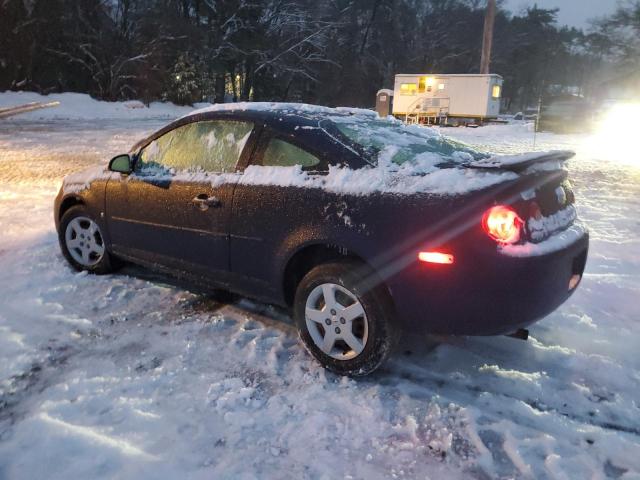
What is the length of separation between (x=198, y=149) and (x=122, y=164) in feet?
2.49

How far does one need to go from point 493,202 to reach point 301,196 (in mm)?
1119

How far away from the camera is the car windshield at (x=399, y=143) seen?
10.7ft

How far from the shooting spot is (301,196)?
3.24 metres

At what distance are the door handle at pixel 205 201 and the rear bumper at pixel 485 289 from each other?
4.54 feet

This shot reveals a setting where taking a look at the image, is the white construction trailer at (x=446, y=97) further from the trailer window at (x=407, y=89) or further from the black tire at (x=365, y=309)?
the black tire at (x=365, y=309)

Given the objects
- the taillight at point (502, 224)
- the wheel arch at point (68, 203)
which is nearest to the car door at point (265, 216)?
the taillight at point (502, 224)

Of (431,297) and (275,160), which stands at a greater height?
(275,160)

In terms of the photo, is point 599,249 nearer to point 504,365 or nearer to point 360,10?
point 504,365

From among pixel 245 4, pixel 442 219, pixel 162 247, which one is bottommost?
pixel 162 247

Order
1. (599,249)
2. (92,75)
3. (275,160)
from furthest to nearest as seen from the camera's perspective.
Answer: (92,75) → (599,249) → (275,160)

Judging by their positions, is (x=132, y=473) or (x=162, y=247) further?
(x=162, y=247)

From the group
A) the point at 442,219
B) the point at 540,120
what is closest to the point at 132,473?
the point at 442,219

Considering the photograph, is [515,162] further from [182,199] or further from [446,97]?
[446,97]

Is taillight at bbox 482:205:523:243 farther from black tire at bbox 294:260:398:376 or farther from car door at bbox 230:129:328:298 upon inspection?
car door at bbox 230:129:328:298
